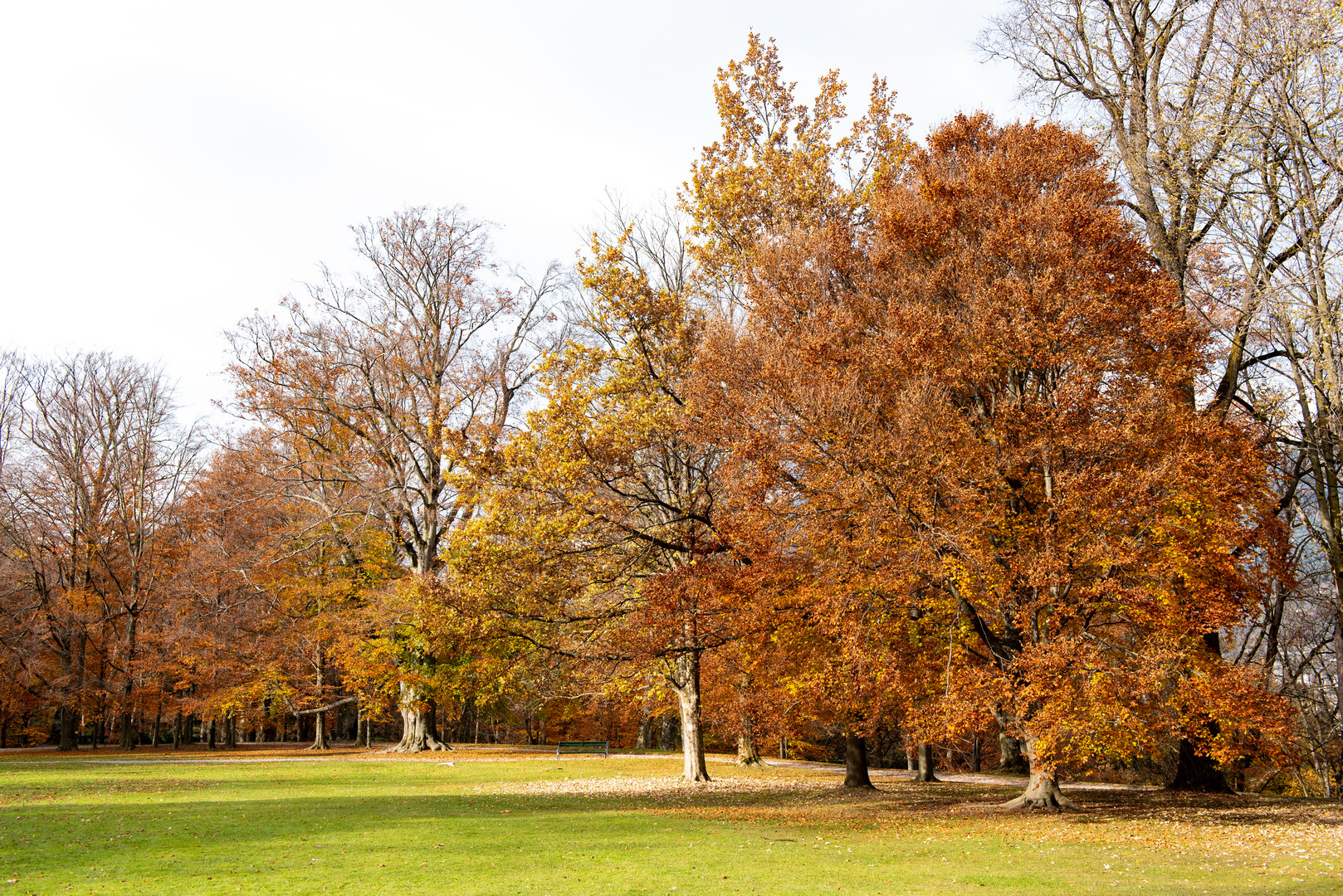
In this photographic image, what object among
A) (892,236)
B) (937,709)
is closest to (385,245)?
(892,236)

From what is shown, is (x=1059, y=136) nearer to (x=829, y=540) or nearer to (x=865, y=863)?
(x=829, y=540)

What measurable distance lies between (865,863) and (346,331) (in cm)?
2679

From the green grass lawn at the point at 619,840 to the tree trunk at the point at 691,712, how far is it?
155 centimetres

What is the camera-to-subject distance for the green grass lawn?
8.48 m

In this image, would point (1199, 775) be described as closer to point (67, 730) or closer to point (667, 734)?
point (667, 734)

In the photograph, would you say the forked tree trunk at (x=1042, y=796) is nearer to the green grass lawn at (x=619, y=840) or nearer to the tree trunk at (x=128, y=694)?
the green grass lawn at (x=619, y=840)

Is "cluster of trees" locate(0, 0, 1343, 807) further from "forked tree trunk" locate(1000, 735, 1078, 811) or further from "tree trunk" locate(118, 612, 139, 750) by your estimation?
"tree trunk" locate(118, 612, 139, 750)

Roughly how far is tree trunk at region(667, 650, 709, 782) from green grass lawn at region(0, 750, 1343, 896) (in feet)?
5.08

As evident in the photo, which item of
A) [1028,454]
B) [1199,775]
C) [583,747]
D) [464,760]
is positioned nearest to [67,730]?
[464,760]

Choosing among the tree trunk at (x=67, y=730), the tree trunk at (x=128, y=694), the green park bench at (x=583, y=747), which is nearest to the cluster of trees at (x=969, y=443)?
the green park bench at (x=583, y=747)

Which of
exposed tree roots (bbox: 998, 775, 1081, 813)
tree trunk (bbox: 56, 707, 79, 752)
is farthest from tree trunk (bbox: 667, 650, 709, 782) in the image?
tree trunk (bbox: 56, 707, 79, 752)

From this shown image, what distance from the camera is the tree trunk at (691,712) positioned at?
20.8 meters

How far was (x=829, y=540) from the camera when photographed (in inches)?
571

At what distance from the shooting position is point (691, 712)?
70.0 ft
